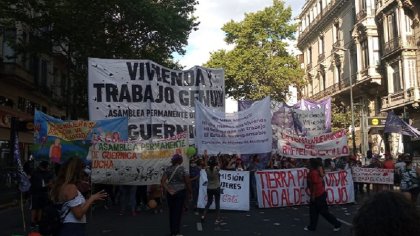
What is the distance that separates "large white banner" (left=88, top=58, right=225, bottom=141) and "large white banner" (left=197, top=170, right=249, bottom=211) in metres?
1.83

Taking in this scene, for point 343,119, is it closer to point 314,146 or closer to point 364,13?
point 364,13

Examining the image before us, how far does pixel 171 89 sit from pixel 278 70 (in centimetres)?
3425

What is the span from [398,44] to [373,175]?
21496mm

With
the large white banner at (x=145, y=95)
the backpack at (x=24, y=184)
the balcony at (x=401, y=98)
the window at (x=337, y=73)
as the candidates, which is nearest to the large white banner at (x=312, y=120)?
the large white banner at (x=145, y=95)

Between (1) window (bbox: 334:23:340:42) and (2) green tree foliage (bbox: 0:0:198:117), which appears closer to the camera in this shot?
(2) green tree foliage (bbox: 0:0:198:117)

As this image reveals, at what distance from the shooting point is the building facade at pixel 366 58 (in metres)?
34.0

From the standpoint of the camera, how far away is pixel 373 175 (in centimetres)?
1627

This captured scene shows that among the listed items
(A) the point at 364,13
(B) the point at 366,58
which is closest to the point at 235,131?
(B) the point at 366,58

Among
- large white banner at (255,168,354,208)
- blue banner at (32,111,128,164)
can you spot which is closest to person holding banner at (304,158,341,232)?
large white banner at (255,168,354,208)

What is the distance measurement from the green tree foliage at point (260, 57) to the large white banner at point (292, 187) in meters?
30.9

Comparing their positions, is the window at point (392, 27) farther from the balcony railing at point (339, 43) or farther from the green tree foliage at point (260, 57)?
the green tree foliage at point (260, 57)

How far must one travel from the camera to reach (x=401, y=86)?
115 feet

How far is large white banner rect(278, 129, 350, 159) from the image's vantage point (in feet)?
50.2

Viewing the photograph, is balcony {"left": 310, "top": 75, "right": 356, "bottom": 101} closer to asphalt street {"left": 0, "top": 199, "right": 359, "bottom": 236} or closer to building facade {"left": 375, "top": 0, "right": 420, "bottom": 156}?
building facade {"left": 375, "top": 0, "right": 420, "bottom": 156}
